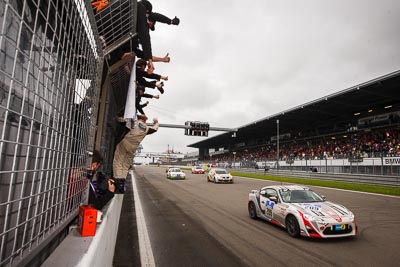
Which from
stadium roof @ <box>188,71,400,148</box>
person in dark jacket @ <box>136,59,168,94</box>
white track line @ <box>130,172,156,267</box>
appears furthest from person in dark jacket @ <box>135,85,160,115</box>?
stadium roof @ <box>188,71,400,148</box>

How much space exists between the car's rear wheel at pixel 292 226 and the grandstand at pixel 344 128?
16.3 metres

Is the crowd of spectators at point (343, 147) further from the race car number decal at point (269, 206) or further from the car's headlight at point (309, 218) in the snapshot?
the car's headlight at point (309, 218)

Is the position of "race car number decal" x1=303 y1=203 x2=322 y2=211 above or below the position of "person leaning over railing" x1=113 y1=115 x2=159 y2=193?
below

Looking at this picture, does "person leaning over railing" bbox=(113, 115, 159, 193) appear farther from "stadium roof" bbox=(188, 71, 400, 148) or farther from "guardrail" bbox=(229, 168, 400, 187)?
"stadium roof" bbox=(188, 71, 400, 148)

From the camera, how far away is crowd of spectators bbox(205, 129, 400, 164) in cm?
2372

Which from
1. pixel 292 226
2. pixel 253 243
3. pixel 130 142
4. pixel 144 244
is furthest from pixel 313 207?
pixel 130 142

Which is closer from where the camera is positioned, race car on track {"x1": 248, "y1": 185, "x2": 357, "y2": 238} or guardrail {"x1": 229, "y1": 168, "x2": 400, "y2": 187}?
race car on track {"x1": 248, "y1": 185, "x2": 357, "y2": 238}

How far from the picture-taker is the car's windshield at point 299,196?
270 inches

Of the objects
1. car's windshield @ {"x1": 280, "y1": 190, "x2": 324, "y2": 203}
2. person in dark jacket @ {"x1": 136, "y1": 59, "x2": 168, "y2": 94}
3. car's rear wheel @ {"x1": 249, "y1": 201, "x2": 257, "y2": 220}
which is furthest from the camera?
car's rear wheel @ {"x1": 249, "y1": 201, "x2": 257, "y2": 220}

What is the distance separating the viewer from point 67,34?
205cm

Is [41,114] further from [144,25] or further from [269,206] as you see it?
[269,206]

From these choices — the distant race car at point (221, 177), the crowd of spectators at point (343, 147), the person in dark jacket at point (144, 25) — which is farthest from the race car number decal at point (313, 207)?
the crowd of spectators at point (343, 147)

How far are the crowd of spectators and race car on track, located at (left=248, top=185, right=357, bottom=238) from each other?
642 inches

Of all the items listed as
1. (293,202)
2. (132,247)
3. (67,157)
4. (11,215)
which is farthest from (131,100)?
(293,202)
